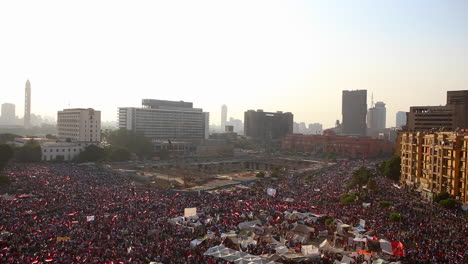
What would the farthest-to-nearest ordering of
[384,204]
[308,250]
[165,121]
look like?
[165,121] < [384,204] < [308,250]

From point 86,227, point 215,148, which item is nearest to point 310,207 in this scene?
point 86,227

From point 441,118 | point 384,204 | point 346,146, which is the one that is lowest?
point 384,204

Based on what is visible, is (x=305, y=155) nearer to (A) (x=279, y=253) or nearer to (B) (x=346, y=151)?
(B) (x=346, y=151)

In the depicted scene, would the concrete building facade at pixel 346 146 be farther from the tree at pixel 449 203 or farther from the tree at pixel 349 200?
the tree at pixel 449 203

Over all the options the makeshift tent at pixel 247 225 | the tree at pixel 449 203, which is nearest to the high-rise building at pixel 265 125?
the tree at pixel 449 203

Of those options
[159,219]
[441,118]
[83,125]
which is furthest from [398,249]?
[83,125]

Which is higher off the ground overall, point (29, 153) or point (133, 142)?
point (133, 142)

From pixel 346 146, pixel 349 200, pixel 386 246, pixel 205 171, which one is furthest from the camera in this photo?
pixel 346 146

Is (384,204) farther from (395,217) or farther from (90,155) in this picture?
(90,155)
